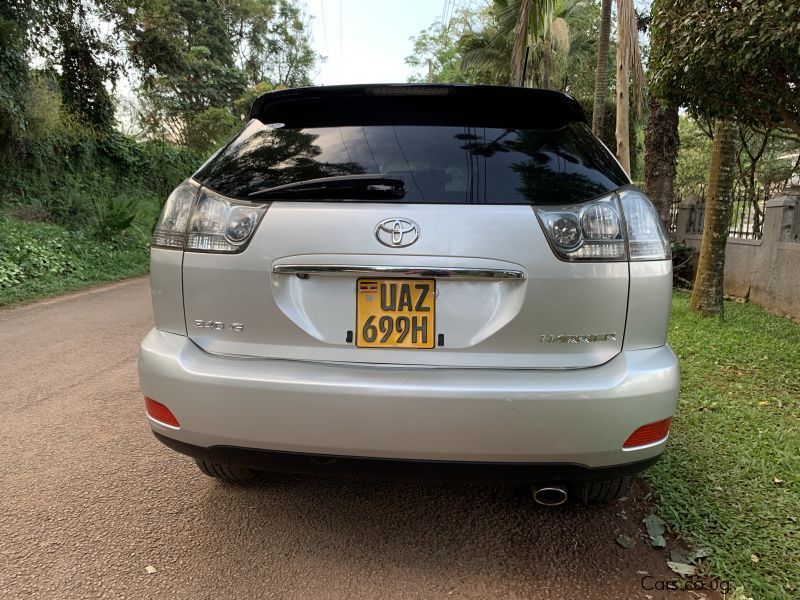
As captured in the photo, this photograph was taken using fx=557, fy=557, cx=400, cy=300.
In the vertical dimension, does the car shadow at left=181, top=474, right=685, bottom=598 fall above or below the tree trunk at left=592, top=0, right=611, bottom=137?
below

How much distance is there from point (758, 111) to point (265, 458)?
4224mm

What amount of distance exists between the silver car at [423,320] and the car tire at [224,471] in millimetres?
474

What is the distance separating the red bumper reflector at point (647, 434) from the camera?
167 cm

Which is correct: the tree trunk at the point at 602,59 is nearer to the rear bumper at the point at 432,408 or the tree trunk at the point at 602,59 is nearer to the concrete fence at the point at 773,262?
the concrete fence at the point at 773,262

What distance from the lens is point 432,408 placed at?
1.59 m

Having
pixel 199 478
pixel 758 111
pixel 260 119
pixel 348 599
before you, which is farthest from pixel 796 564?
pixel 758 111

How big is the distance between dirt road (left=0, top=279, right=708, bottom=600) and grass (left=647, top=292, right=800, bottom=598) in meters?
0.22

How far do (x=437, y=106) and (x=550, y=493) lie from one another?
137 cm

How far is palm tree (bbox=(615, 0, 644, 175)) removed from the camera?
646 cm

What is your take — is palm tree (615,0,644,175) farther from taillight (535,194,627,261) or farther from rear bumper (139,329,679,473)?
rear bumper (139,329,679,473)

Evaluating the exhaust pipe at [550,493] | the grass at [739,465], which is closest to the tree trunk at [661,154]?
the grass at [739,465]

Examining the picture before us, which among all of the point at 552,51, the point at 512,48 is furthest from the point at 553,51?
the point at 512,48

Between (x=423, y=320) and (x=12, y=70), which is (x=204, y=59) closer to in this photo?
(x=12, y=70)

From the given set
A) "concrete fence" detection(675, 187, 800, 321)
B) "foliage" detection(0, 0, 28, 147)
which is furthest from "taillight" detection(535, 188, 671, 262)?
"foliage" detection(0, 0, 28, 147)
